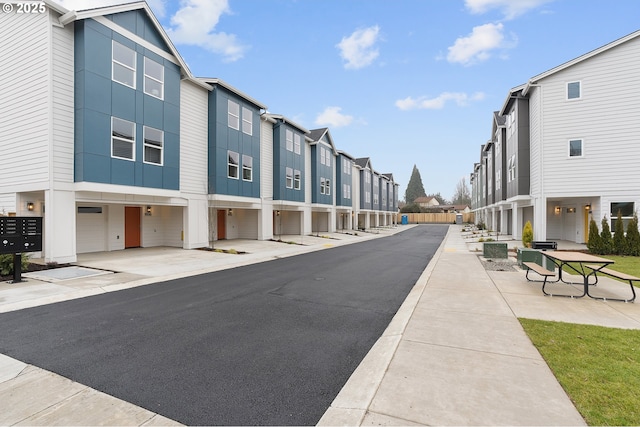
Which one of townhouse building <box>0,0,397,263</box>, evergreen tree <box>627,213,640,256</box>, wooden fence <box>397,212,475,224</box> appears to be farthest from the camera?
wooden fence <box>397,212,475,224</box>

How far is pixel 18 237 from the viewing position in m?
8.45

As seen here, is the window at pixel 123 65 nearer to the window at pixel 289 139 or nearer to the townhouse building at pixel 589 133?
the window at pixel 289 139

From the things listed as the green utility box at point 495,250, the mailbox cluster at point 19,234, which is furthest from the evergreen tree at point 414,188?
the mailbox cluster at point 19,234

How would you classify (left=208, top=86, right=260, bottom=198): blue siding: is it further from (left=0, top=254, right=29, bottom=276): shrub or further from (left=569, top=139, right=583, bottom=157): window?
(left=569, top=139, right=583, bottom=157): window

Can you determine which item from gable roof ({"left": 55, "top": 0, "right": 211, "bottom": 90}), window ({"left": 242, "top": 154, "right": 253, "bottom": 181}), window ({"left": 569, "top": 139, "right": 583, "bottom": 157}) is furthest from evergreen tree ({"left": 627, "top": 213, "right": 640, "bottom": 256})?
gable roof ({"left": 55, "top": 0, "right": 211, "bottom": 90})

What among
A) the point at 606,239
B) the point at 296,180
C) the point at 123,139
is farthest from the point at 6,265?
the point at 606,239

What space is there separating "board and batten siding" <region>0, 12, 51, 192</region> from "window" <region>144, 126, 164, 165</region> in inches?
133

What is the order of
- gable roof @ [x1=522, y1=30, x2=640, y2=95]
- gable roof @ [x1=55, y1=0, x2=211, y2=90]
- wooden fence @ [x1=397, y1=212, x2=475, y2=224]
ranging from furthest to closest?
1. wooden fence @ [x1=397, y1=212, x2=475, y2=224]
2. gable roof @ [x1=522, y1=30, x2=640, y2=95]
3. gable roof @ [x1=55, y1=0, x2=211, y2=90]

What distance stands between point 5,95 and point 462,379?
1843cm

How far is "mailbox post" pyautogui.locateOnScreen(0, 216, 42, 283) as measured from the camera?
821 centimetres

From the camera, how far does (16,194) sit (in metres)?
12.1

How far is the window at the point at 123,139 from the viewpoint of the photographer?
12062mm

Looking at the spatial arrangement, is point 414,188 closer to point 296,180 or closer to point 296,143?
point 296,143

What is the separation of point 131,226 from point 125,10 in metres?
10.3
